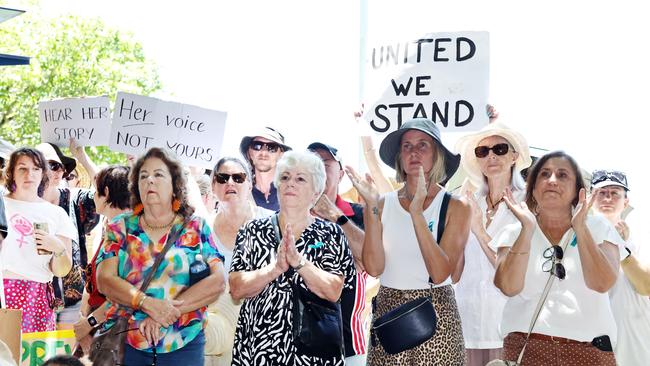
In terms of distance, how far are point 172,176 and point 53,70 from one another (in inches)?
922

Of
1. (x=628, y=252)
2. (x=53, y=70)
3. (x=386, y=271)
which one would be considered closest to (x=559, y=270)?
(x=628, y=252)

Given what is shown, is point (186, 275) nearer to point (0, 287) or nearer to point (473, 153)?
point (0, 287)

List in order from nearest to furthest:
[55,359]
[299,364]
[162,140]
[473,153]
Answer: [55,359]
[299,364]
[473,153]
[162,140]

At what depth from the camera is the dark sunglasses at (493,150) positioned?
6.31 meters

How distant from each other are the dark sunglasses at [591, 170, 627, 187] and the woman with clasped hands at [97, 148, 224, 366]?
2.53m

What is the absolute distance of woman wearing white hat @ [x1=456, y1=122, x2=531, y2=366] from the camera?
6.02 m

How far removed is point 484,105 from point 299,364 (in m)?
2.49

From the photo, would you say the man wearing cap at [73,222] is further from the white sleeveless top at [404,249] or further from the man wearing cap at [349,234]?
the white sleeveless top at [404,249]

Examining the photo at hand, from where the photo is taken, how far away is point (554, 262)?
5180mm

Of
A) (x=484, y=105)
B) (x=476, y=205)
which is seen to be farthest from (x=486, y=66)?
(x=476, y=205)

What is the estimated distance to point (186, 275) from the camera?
5434mm

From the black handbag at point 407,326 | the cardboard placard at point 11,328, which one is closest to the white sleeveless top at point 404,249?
the black handbag at point 407,326

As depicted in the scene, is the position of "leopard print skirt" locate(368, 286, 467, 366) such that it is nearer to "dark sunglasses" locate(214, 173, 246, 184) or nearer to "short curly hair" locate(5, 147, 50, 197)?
"dark sunglasses" locate(214, 173, 246, 184)

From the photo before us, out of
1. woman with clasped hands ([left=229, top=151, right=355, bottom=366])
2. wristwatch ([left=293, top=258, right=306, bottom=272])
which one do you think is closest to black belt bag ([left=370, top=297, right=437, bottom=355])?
woman with clasped hands ([left=229, top=151, right=355, bottom=366])
